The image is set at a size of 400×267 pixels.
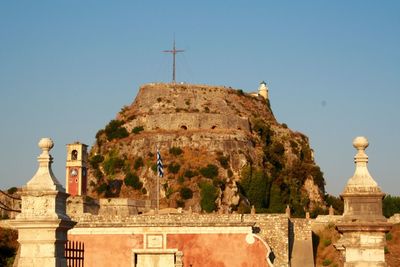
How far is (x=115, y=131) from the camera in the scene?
7606 cm

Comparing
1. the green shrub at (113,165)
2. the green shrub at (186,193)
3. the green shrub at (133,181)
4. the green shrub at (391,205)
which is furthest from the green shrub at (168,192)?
the green shrub at (391,205)

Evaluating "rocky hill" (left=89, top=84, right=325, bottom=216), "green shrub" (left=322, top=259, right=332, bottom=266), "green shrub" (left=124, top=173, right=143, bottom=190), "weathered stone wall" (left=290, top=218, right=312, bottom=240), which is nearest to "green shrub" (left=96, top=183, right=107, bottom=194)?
"rocky hill" (left=89, top=84, right=325, bottom=216)

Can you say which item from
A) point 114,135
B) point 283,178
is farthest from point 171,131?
point 283,178

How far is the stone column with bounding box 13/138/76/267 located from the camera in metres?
12.5

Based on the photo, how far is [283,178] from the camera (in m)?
72.6

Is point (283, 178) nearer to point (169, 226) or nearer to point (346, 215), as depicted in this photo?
point (169, 226)

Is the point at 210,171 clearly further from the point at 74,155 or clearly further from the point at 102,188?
the point at 74,155

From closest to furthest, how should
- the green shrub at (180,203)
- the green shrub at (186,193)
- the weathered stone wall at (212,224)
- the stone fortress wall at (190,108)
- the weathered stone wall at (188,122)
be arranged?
1. the weathered stone wall at (212,224)
2. the green shrub at (180,203)
3. the green shrub at (186,193)
4. the weathered stone wall at (188,122)
5. the stone fortress wall at (190,108)

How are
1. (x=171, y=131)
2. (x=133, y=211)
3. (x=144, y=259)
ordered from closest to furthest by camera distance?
(x=144, y=259), (x=133, y=211), (x=171, y=131)

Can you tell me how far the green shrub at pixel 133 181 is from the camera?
69250mm

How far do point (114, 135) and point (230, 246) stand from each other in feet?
152

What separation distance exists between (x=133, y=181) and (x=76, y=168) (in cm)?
1022

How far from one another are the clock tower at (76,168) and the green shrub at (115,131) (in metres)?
14.8

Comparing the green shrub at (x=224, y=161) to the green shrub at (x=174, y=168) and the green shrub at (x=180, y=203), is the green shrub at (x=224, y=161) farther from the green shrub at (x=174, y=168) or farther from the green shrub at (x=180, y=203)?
the green shrub at (x=180, y=203)
